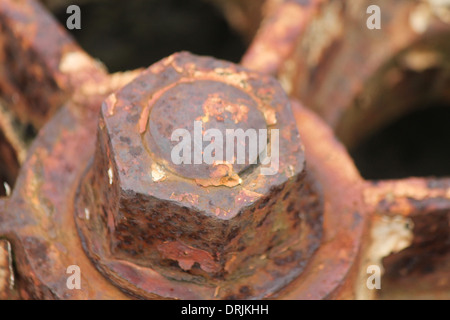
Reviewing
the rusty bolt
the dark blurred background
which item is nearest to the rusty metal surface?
the rusty bolt

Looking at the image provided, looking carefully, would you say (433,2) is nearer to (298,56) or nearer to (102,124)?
(298,56)

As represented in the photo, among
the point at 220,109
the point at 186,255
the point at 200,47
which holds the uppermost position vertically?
the point at 200,47

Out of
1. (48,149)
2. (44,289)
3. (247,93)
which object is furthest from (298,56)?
(44,289)

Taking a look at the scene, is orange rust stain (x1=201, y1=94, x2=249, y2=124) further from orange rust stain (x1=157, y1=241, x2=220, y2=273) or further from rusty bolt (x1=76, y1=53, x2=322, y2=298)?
orange rust stain (x1=157, y1=241, x2=220, y2=273)

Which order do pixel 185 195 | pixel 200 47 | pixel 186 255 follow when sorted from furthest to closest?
pixel 200 47 → pixel 186 255 → pixel 185 195

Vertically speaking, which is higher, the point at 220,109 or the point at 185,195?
the point at 220,109

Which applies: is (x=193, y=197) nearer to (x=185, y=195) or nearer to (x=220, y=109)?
(x=185, y=195)

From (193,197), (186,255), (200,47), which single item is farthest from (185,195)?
(200,47)

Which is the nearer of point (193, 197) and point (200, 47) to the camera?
point (193, 197)
